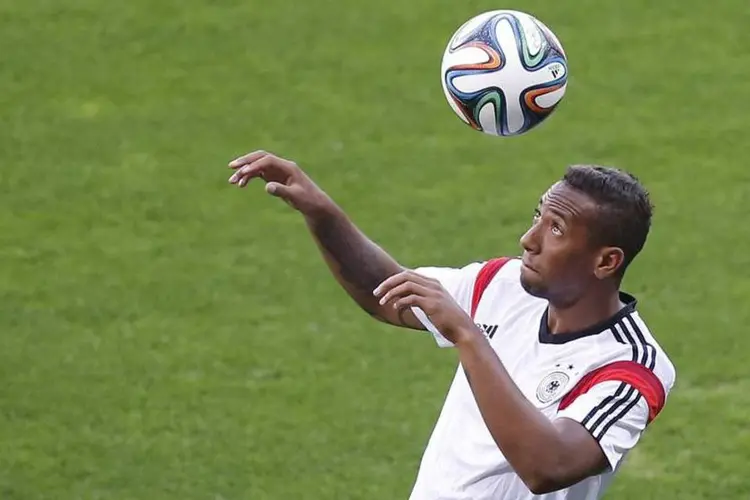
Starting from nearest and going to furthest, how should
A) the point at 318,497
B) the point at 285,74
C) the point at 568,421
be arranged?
the point at 568,421, the point at 318,497, the point at 285,74

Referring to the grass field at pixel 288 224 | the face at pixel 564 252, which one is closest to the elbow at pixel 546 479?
the face at pixel 564 252

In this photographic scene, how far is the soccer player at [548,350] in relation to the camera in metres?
4.68

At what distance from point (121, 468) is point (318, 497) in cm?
103

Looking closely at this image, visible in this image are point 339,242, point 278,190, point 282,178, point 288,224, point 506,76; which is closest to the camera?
point 278,190

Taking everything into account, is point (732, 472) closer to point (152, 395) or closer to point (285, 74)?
point (152, 395)

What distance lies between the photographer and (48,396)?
8.98 metres

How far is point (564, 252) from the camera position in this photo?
5129mm

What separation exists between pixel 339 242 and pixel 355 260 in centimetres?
9

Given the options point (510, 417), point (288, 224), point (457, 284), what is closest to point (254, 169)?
point (457, 284)

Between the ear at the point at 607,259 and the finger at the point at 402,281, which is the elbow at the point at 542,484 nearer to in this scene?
the finger at the point at 402,281

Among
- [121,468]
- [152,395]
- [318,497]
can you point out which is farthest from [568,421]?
[152,395]

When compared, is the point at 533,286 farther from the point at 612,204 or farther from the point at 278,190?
the point at 278,190

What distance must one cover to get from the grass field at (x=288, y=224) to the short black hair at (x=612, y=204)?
10.9ft

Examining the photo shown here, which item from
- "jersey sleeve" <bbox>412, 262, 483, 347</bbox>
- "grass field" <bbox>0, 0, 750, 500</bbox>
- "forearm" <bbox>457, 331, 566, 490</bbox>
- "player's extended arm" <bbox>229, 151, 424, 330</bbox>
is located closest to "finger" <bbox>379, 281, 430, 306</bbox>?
"forearm" <bbox>457, 331, 566, 490</bbox>
